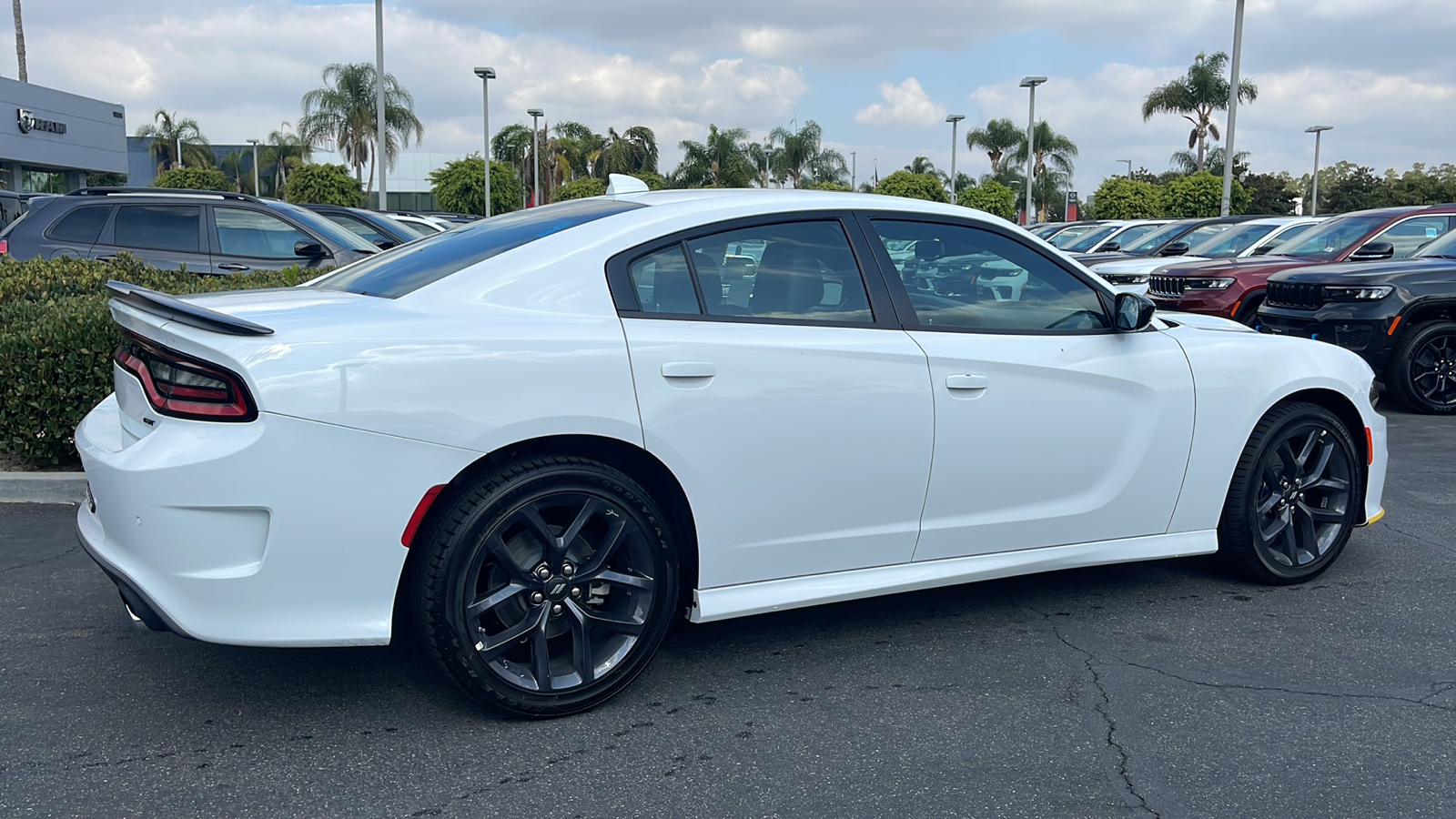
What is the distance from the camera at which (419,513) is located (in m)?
3.09

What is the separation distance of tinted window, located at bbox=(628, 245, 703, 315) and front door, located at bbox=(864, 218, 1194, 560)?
74cm

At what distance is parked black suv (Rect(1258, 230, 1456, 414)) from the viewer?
906cm

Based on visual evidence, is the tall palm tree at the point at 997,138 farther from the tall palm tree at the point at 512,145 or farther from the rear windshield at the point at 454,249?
the rear windshield at the point at 454,249

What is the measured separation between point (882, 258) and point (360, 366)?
5.77ft

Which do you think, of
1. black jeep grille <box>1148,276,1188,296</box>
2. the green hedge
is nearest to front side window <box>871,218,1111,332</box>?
the green hedge

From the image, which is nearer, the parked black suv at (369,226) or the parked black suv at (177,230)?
the parked black suv at (177,230)

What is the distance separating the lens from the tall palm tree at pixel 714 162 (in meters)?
52.7

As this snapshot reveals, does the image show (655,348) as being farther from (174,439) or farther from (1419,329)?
(1419,329)

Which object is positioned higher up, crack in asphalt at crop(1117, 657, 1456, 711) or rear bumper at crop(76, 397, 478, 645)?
rear bumper at crop(76, 397, 478, 645)

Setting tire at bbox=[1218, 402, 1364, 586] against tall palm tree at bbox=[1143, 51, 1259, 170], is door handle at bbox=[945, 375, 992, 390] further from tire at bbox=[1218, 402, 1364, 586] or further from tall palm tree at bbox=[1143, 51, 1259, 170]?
tall palm tree at bbox=[1143, 51, 1259, 170]

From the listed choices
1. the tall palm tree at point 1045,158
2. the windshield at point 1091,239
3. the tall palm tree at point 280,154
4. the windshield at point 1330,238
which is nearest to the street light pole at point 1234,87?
the windshield at point 1091,239

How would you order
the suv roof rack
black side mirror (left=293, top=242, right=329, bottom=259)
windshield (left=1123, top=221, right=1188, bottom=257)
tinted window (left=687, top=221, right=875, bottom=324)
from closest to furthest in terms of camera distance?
tinted window (left=687, top=221, right=875, bottom=324) → black side mirror (left=293, top=242, right=329, bottom=259) → the suv roof rack → windshield (left=1123, top=221, right=1188, bottom=257)

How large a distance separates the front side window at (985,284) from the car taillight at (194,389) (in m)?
2.08

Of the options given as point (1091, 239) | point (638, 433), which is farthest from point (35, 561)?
point (1091, 239)
